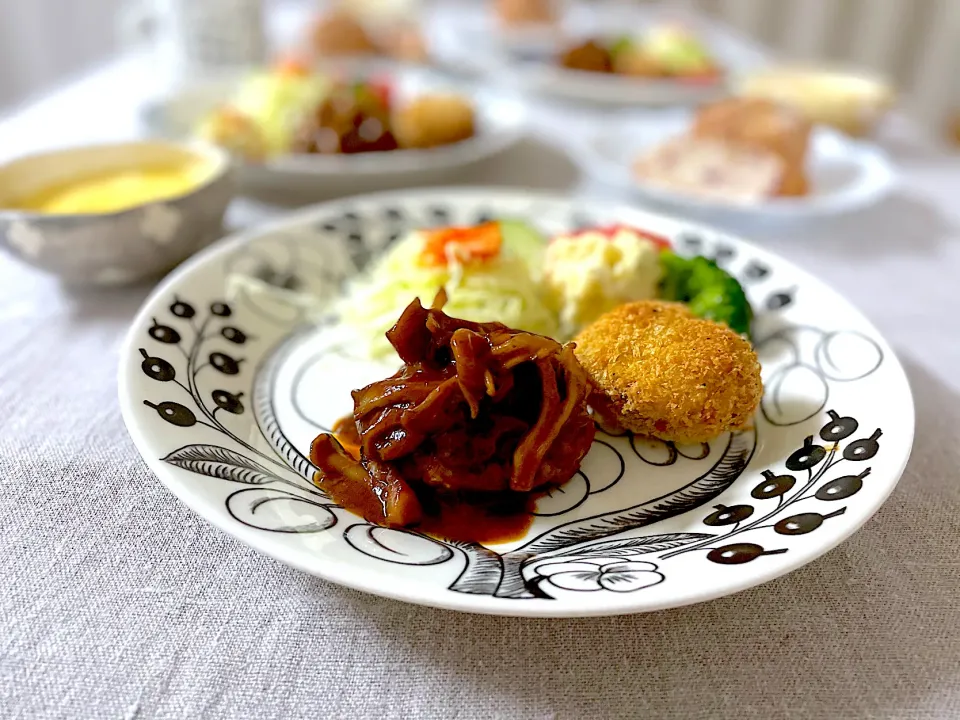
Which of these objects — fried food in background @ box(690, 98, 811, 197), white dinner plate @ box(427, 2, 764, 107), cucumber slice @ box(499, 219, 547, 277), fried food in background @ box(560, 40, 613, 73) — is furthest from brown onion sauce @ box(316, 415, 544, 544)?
fried food in background @ box(560, 40, 613, 73)

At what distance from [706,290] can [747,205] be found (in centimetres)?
84

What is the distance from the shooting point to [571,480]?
164 centimetres

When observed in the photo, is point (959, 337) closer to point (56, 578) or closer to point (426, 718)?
point (426, 718)

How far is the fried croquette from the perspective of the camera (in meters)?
1.69

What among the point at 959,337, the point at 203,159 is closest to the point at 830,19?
the point at 959,337

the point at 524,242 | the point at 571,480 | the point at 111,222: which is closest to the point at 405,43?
the point at 524,242

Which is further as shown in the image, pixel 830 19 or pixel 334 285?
pixel 830 19

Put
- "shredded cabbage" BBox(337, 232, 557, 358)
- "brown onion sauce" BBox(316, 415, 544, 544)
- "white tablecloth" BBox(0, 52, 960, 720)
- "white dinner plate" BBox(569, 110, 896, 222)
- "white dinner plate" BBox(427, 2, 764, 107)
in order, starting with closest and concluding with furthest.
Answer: "white tablecloth" BBox(0, 52, 960, 720) → "brown onion sauce" BBox(316, 415, 544, 544) → "shredded cabbage" BBox(337, 232, 557, 358) → "white dinner plate" BBox(569, 110, 896, 222) → "white dinner plate" BBox(427, 2, 764, 107)

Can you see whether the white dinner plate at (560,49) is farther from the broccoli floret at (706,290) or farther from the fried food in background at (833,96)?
the broccoli floret at (706,290)

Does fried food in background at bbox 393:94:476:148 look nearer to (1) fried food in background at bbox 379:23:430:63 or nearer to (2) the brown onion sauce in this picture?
(1) fried food in background at bbox 379:23:430:63

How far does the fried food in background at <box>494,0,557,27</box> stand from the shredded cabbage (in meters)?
3.55

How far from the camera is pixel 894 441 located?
149 cm

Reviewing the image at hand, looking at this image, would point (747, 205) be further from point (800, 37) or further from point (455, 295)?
point (800, 37)

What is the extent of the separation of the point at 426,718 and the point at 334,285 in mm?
1531
